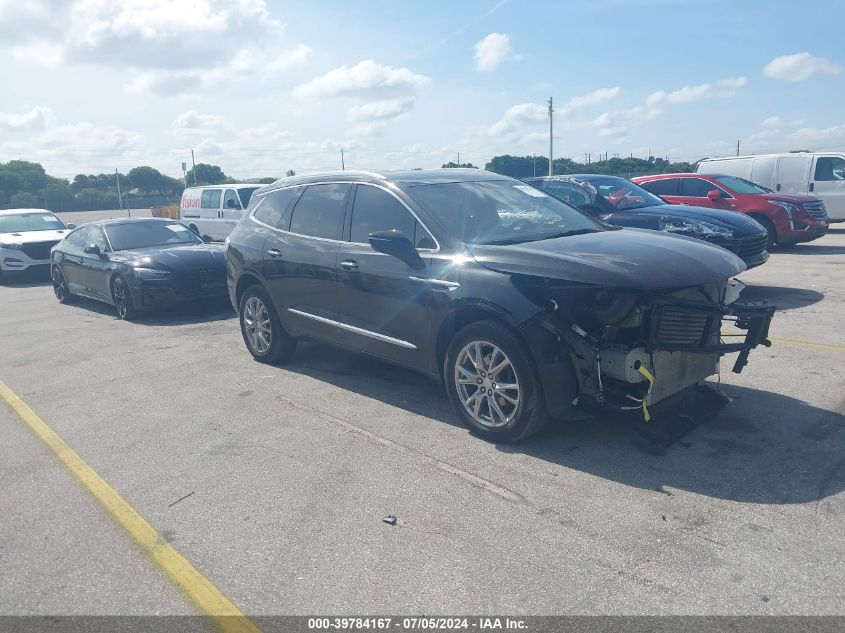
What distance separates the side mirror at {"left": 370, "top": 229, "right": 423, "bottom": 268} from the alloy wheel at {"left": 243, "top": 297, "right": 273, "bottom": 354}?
227cm

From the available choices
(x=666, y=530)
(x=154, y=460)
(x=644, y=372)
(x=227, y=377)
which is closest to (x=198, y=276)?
(x=227, y=377)

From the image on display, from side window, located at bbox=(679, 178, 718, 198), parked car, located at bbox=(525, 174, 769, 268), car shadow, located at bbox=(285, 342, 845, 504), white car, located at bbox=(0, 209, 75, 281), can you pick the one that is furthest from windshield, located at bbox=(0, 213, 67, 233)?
car shadow, located at bbox=(285, 342, 845, 504)

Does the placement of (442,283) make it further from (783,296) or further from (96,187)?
(96,187)

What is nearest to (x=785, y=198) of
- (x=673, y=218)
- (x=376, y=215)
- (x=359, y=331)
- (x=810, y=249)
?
(x=810, y=249)

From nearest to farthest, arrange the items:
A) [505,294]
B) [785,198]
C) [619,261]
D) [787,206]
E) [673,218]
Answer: [619,261] < [505,294] < [673,218] < [787,206] < [785,198]

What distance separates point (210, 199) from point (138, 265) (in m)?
11.0

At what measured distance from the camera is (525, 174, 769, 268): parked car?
354 inches

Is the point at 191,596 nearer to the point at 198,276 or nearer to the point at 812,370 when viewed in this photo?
the point at 812,370

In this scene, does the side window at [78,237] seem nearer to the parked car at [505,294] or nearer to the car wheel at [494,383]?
the parked car at [505,294]

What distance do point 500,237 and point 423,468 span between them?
5.75 feet

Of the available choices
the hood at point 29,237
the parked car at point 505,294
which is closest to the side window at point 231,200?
the hood at point 29,237

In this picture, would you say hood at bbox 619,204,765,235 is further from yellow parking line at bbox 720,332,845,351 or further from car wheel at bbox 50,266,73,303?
car wheel at bbox 50,266,73,303

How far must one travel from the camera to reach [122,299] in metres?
10.1

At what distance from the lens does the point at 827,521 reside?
136 inches
